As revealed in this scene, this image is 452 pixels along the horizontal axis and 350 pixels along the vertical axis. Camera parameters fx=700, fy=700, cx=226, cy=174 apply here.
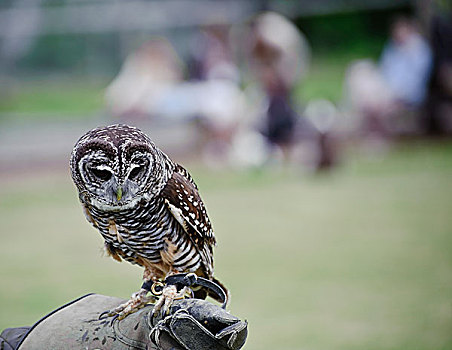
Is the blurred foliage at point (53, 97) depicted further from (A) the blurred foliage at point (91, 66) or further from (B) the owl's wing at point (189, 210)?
(B) the owl's wing at point (189, 210)

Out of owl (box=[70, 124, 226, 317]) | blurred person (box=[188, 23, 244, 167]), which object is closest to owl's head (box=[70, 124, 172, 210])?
owl (box=[70, 124, 226, 317])

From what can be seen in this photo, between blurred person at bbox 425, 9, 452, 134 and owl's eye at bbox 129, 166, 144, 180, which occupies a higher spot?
blurred person at bbox 425, 9, 452, 134

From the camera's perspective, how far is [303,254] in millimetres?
7105

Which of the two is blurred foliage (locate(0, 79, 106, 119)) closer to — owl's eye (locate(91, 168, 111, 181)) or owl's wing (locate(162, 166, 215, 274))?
owl's wing (locate(162, 166, 215, 274))

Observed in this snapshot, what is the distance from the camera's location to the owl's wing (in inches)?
104

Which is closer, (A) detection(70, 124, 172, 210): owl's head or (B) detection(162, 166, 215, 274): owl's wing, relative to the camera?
(A) detection(70, 124, 172, 210): owl's head

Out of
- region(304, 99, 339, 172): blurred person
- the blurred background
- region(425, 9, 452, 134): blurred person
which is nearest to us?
the blurred background

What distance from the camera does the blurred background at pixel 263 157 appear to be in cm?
582

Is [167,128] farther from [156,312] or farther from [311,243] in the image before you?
[156,312]

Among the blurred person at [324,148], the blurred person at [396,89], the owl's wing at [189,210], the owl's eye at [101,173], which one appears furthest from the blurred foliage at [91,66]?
the owl's eye at [101,173]

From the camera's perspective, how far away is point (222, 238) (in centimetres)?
784

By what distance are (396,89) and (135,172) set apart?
39.4 feet

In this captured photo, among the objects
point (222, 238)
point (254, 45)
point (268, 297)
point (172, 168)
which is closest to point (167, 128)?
point (254, 45)

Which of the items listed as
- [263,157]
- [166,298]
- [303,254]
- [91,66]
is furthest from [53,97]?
[166,298]
